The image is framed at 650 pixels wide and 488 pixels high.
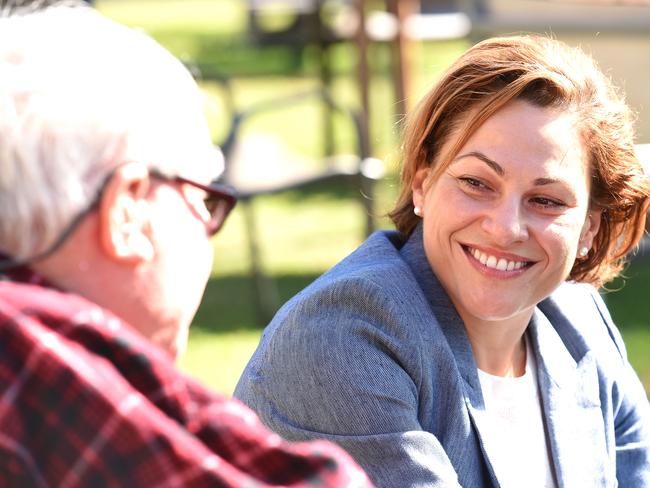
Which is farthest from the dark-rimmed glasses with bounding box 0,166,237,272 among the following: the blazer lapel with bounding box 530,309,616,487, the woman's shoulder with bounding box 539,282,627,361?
the woman's shoulder with bounding box 539,282,627,361

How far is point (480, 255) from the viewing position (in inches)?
90.6

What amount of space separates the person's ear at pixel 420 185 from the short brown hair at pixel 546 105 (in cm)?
2

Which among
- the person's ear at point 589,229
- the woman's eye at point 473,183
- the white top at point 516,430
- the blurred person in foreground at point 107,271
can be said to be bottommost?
the white top at point 516,430

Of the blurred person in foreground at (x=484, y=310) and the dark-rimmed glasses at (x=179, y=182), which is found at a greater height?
the dark-rimmed glasses at (x=179, y=182)

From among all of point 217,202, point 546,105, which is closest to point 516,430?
point 546,105

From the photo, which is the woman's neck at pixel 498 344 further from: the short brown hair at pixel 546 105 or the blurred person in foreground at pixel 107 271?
the blurred person in foreground at pixel 107 271

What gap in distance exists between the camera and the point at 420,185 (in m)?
2.46

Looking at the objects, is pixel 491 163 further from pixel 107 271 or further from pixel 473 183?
pixel 107 271

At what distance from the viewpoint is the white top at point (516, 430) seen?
91.3 inches

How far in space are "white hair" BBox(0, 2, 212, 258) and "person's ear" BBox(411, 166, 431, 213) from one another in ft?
3.54

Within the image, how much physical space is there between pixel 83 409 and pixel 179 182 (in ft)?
1.03

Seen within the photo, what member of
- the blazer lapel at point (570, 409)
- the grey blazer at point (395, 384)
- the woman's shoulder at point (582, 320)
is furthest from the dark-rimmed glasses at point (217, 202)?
the woman's shoulder at point (582, 320)

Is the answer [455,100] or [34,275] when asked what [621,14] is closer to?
[455,100]

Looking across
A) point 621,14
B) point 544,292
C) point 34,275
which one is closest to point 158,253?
point 34,275
